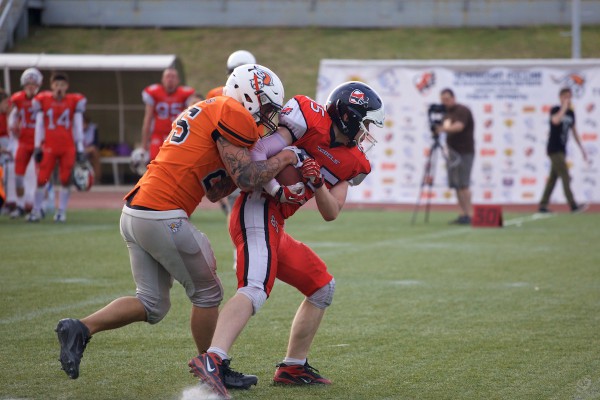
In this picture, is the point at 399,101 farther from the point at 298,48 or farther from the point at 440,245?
the point at 298,48

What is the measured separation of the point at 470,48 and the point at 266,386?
2809cm

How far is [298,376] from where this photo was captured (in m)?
4.94

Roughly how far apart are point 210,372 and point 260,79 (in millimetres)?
1434

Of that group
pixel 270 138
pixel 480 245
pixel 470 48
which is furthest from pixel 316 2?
pixel 270 138

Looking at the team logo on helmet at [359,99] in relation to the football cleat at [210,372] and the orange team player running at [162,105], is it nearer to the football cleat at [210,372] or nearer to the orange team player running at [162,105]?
the football cleat at [210,372]

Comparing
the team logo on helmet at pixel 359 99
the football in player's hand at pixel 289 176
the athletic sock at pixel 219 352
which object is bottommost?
the athletic sock at pixel 219 352

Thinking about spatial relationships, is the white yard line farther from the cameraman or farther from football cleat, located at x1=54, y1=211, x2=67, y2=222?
football cleat, located at x1=54, y1=211, x2=67, y2=222

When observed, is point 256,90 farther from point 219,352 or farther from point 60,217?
point 60,217

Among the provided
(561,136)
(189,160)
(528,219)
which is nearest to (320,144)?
(189,160)

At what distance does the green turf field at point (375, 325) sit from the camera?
488 cm

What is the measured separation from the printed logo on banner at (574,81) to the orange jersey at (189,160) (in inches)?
543

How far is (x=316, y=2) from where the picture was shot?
34.3 m

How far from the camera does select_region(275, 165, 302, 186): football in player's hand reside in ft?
15.7

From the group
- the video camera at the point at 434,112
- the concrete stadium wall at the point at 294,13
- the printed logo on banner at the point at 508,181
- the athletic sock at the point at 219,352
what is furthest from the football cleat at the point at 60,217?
the concrete stadium wall at the point at 294,13
